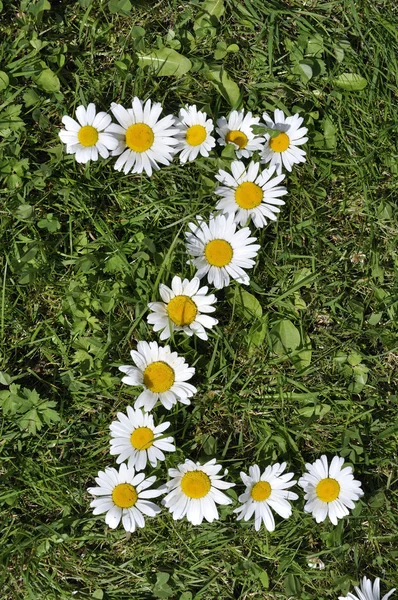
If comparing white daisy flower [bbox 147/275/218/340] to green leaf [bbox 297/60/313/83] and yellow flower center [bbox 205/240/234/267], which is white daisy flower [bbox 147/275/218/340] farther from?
green leaf [bbox 297/60/313/83]

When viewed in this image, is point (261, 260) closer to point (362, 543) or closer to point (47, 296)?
point (47, 296)

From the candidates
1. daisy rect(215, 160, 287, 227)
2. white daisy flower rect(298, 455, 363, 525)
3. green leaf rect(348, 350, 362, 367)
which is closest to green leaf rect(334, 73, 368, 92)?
daisy rect(215, 160, 287, 227)

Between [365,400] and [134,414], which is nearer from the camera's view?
[134,414]

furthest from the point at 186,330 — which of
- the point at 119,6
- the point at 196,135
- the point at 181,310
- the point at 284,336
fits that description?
the point at 119,6

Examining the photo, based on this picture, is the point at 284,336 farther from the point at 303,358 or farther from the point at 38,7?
the point at 38,7

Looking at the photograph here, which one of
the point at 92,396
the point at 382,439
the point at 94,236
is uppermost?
the point at 94,236

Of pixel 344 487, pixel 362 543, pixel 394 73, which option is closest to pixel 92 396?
pixel 344 487

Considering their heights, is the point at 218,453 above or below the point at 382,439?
below

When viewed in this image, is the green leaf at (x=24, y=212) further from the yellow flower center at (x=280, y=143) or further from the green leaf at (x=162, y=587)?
the green leaf at (x=162, y=587)
